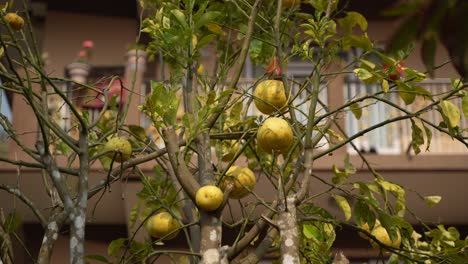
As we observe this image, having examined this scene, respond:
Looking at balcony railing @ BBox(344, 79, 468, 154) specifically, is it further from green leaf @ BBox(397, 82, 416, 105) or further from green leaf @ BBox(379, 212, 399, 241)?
green leaf @ BBox(397, 82, 416, 105)

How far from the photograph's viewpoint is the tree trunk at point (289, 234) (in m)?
2.25

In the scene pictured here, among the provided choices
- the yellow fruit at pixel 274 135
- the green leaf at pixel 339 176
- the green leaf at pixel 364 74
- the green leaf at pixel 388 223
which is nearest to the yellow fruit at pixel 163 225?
the green leaf at pixel 339 176

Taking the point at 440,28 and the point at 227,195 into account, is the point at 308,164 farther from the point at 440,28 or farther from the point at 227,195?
the point at 440,28

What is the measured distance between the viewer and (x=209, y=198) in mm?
2541

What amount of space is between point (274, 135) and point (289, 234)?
1.82ft

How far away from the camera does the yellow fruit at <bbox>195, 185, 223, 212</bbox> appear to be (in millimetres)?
2545

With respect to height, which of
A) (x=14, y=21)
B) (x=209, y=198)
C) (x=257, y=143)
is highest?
(x=14, y=21)

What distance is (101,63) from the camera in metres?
11.8

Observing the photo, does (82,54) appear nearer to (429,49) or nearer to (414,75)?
(414,75)

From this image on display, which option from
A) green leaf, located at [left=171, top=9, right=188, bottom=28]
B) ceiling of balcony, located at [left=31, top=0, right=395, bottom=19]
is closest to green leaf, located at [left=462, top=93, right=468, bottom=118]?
green leaf, located at [left=171, top=9, right=188, bottom=28]

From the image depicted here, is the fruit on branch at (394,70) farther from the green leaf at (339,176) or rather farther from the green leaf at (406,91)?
the green leaf at (339,176)

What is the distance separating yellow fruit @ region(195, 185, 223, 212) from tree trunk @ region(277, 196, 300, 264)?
0.28 meters

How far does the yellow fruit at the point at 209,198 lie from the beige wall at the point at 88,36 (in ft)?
31.2

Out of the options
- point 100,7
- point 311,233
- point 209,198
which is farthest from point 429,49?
point 100,7
